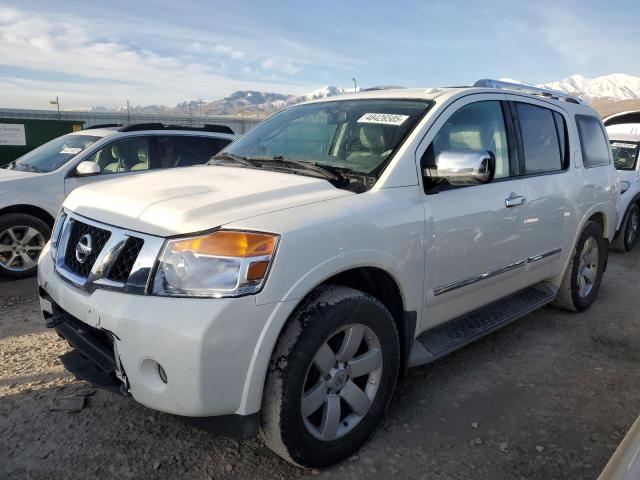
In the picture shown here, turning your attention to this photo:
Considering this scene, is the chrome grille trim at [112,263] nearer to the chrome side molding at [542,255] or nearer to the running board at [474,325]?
the running board at [474,325]

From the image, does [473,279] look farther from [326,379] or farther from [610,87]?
[610,87]

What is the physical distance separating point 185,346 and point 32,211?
4465mm

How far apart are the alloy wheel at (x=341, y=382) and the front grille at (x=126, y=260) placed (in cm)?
87

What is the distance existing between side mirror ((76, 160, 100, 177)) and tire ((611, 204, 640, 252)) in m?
Result: 6.95

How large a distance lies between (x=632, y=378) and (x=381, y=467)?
208 centimetres

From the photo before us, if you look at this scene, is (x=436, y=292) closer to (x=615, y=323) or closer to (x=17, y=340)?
(x=615, y=323)

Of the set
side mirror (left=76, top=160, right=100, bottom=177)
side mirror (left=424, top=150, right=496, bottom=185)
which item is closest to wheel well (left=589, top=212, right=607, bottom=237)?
side mirror (left=424, top=150, right=496, bottom=185)

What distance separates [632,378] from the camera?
11.5 feet

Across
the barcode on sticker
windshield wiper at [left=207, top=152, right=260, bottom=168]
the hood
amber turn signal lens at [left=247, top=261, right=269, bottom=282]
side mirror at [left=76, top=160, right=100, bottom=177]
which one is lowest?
side mirror at [left=76, top=160, right=100, bottom=177]

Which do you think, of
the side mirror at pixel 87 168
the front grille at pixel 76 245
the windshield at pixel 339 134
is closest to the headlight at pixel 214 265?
the front grille at pixel 76 245

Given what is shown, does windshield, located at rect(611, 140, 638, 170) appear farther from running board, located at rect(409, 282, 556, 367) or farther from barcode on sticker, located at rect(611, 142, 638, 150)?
running board, located at rect(409, 282, 556, 367)

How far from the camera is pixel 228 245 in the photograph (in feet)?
6.77

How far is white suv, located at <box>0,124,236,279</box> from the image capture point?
5.39 metres

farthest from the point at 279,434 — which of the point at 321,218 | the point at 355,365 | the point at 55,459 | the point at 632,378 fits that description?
the point at 632,378
